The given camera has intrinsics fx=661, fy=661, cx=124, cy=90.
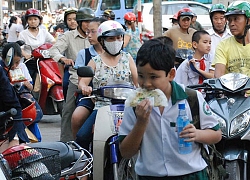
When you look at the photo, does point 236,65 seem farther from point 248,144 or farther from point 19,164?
point 19,164

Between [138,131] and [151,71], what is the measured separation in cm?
34

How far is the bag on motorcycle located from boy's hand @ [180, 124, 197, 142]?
165 millimetres

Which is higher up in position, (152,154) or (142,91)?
(142,91)

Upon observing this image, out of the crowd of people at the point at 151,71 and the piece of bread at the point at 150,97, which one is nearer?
the piece of bread at the point at 150,97

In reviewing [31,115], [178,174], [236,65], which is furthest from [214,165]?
[31,115]

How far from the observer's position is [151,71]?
3688 mm

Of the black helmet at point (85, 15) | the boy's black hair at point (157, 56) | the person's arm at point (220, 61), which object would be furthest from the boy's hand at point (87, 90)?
the black helmet at point (85, 15)

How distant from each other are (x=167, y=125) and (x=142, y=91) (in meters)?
0.28

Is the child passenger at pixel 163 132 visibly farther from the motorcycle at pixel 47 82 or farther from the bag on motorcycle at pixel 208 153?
the motorcycle at pixel 47 82

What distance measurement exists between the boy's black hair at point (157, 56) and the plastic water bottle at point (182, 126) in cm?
24

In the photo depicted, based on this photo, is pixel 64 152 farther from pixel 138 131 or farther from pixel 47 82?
pixel 47 82

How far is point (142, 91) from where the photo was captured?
3.70 m

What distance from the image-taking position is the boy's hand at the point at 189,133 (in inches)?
146

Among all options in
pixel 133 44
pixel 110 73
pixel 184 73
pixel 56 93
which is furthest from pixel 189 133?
pixel 133 44
